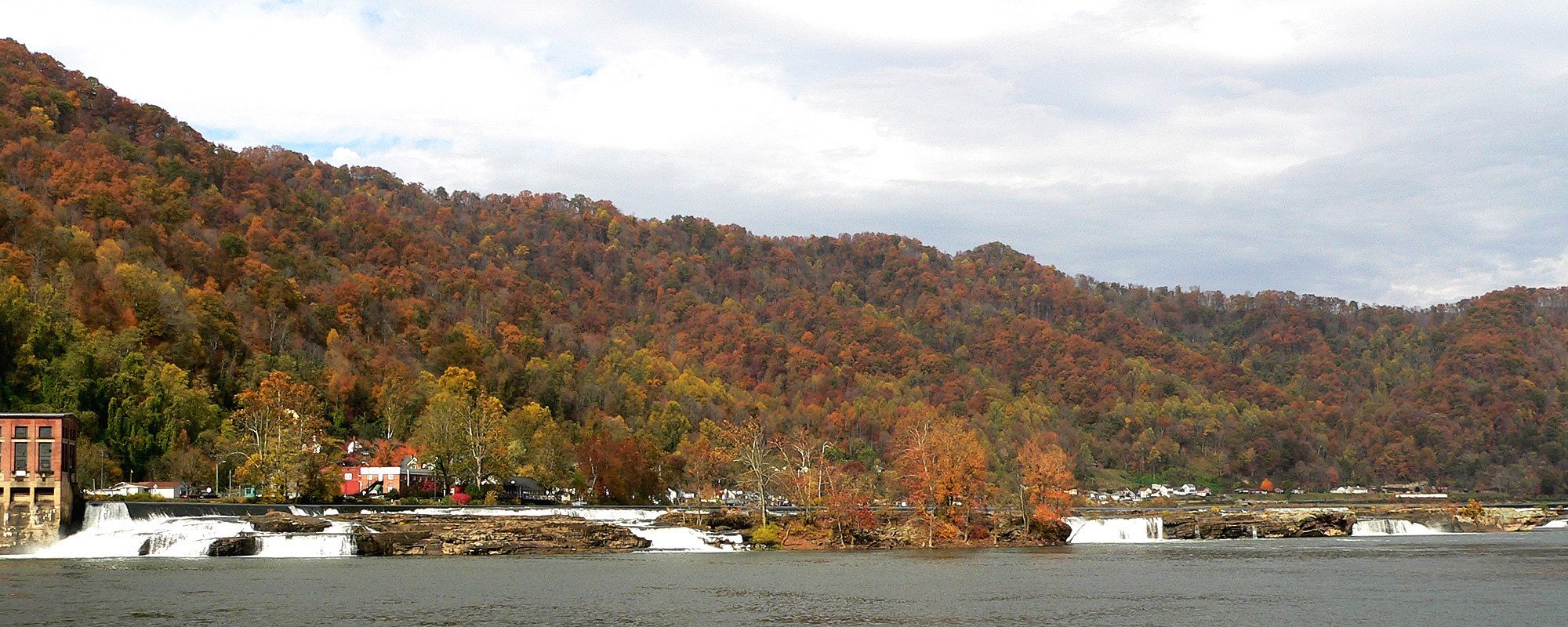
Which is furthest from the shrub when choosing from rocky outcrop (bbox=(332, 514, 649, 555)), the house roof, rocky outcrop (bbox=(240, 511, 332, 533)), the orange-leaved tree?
the house roof

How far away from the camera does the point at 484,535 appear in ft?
264

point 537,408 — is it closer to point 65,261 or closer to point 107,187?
point 65,261

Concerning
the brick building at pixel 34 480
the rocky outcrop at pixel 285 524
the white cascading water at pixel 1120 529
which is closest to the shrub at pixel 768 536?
the white cascading water at pixel 1120 529

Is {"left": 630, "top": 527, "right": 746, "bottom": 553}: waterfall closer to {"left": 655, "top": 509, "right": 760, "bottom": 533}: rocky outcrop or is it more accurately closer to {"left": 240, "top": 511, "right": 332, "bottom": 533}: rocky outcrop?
{"left": 655, "top": 509, "right": 760, "bottom": 533}: rocky outcrop

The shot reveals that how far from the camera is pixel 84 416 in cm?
10106

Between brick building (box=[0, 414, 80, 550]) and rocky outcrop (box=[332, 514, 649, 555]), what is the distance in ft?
50.7

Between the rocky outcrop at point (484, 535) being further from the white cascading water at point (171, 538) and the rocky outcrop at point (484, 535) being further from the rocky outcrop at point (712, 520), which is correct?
the rocky outcrop at point (712, 520)

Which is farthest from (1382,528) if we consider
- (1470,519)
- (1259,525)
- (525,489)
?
(525,489)

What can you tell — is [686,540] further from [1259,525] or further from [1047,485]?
[1259,525]

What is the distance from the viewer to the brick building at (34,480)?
73.9 m

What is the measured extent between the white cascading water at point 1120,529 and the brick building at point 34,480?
235 feet

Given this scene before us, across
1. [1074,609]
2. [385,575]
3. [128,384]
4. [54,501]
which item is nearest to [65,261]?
[128,384]

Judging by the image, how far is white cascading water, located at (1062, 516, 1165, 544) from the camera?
10588cm

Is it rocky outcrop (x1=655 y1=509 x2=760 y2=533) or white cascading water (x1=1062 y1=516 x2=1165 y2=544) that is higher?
rocky outcrop (x1=655 y1=509 x2=760 y2=533)
